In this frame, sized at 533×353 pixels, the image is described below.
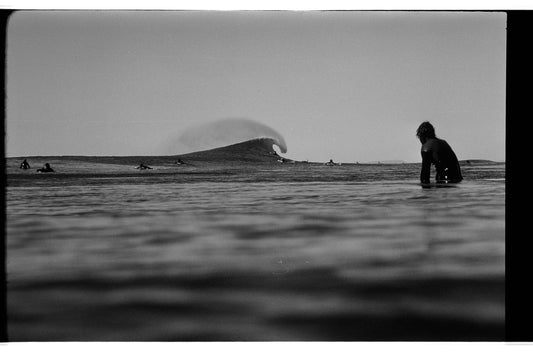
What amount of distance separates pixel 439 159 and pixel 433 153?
96mm

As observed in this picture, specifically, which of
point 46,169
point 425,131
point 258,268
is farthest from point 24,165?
point 425,131

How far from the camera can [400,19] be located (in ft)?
10.9

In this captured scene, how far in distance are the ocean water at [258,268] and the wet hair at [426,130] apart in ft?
1.31

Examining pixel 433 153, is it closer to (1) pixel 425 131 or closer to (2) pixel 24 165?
(1) pixel 425 131

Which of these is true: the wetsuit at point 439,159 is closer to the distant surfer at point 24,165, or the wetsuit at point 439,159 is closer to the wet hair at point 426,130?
the wet hair at point 426,130

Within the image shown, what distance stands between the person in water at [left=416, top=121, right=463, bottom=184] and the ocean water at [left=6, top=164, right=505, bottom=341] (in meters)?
0.25

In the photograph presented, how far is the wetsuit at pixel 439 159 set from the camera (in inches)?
129

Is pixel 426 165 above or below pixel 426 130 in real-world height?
below

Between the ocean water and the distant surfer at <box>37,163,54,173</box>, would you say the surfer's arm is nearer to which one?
the ocean water

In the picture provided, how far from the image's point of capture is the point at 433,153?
3.31 meters

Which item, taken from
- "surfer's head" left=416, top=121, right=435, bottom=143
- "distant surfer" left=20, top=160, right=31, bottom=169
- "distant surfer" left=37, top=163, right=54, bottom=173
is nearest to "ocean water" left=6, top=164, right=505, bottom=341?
"distant surfer" left=20, top=160, right=31, bottom=169

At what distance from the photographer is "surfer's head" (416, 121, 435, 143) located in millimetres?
3340
